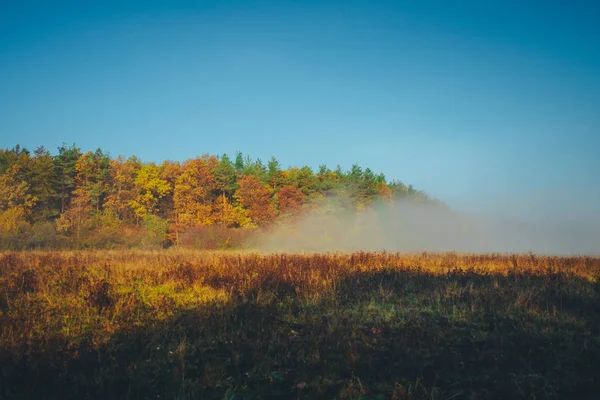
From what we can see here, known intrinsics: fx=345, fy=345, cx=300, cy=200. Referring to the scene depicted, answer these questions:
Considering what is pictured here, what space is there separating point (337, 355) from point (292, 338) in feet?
3.19

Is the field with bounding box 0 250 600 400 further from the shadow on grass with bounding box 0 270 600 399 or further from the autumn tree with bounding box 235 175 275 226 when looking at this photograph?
the autumn tree with bounding box 235 175 275 226

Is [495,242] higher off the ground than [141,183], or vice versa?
[141,183]

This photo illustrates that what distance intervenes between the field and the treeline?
2415 centimetres

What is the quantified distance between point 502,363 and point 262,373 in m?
3.40

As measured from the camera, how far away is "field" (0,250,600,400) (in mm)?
4340

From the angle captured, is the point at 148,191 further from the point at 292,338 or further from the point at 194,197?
the point at 292,338

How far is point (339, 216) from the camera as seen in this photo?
5384 centimetres

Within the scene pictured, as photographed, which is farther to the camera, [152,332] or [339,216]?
[339,216]

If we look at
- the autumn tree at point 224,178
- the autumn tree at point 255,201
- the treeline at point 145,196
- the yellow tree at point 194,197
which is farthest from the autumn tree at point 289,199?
the yellow tree at point 194,197

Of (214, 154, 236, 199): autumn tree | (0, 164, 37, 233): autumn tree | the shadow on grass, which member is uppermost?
(214, 154, 236, 199): autumn tree

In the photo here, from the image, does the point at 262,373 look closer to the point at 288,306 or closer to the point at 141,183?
the point at 288,306

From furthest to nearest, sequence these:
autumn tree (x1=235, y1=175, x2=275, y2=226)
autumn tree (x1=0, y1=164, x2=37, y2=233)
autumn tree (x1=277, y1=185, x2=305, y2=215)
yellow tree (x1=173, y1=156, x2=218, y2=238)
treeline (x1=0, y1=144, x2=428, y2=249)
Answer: autumn tree (x1=277, y1=185, x2=305, y2=215) → autumn tree (x1=235, y1=175, x2=275, y2=226) → yellow tree (x1=173, y1=156, x2=218, y2=238) → treeline (x1=0, y1=144, x2=428, y2=249) → autumn tree (x1=0, y1=164, x2=37, y2=233)

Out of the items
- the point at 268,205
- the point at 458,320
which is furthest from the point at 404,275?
the point at 268,205

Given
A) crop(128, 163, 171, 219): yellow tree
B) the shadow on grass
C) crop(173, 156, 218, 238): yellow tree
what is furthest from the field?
crop(128, 163, 171, 219): yellow tree
